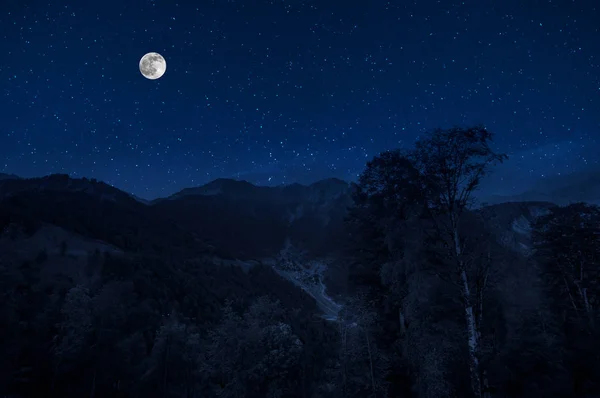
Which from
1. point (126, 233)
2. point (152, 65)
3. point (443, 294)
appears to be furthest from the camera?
point (126, 233)

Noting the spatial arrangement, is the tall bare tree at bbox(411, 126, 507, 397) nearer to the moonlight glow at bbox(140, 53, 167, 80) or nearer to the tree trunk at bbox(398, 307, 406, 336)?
the tree trunk at bbox(398, 307, 406, 336)

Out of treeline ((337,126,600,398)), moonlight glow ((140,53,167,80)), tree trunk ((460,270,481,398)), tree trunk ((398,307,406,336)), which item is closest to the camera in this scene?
treeline ((337,126,600,398))

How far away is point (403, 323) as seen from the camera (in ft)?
53.8

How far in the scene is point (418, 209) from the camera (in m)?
16.2

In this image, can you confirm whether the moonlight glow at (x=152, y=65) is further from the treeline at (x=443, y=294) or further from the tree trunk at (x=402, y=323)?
the tree trunk at (x=402, y=323)

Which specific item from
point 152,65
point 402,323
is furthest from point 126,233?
point 402,323

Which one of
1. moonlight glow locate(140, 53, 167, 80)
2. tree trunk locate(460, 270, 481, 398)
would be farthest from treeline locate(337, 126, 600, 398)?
moonlight glow locate(140, 53, 167, 80)

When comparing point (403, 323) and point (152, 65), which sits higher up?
point (152, 65)

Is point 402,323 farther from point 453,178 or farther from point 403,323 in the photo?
point 453,178

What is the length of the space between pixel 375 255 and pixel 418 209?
3.74 meters

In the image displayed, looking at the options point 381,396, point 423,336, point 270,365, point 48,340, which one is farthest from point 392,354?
point 48,340

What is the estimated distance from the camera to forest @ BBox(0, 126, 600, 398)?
1099 centimetres

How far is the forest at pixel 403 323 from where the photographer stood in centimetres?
1099

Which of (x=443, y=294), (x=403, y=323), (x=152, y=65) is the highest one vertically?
(x=152, y=65)
